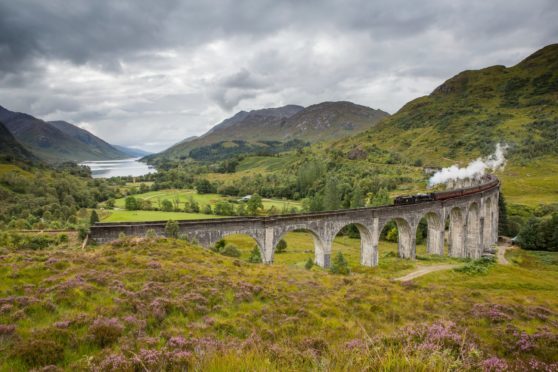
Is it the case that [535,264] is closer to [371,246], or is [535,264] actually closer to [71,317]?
[371,246]

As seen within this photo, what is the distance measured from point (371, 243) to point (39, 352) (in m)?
38.4

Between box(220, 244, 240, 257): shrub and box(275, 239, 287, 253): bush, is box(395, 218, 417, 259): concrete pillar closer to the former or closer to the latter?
box(275, 239, 287, 253): bush

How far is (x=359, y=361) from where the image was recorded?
4160 millimetres

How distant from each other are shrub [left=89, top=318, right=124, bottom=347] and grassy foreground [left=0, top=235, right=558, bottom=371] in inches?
1.0

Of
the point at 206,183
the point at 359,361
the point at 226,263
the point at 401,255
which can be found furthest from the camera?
the point at 206,183

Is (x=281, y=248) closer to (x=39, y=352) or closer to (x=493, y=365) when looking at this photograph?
(x=39, y=352)

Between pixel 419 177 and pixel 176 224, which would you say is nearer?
pixel 176 224

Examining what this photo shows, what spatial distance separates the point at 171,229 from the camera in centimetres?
2883

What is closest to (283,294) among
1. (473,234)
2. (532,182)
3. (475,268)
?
(475,268)

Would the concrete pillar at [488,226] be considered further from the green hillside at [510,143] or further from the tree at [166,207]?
the tree at [166,207]

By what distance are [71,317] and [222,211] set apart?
78819 millimetres

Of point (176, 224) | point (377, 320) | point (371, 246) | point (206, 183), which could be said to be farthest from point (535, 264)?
point (206, 183)

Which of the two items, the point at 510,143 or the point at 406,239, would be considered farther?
the point at 510,143

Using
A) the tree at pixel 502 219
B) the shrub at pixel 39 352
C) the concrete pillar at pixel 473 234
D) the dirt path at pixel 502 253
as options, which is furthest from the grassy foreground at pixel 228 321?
the tree at pixel 502 219
